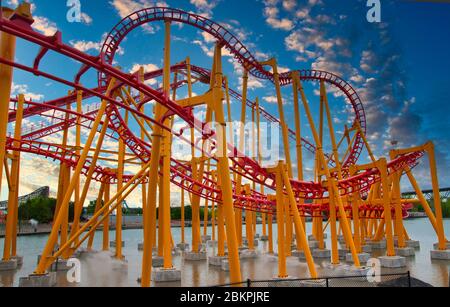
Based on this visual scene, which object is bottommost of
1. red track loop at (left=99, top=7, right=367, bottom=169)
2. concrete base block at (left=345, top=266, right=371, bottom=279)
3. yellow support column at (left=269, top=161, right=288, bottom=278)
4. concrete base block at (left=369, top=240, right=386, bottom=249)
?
concrete base block at (left=369, top=240, right=386, bottom=249)

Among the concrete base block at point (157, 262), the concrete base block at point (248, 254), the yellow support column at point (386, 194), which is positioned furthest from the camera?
the concrete base block at point (248, 254)

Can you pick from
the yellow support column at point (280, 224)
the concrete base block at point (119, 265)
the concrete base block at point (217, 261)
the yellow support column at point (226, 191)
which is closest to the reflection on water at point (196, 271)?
the concrete base block at point (119, 265)

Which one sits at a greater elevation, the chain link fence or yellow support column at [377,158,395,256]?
yellow support column at [377,158,395,256]

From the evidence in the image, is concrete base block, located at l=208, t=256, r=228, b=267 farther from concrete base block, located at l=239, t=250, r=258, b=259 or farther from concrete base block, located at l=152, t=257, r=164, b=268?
concrete base block, located at l=239, t=250, r=258, b=259

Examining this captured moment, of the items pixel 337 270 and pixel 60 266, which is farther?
pixel 60 266

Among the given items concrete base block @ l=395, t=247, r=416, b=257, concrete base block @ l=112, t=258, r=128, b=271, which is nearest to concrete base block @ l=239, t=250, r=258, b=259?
concrete base block @ l=112, t=258, r=128, b=271

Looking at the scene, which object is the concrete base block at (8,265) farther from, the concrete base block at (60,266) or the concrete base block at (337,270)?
the concrete base block at (337,270)

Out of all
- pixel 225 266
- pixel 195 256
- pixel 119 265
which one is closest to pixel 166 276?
pixel 225 266

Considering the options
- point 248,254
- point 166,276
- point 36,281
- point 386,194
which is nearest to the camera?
point 36,281

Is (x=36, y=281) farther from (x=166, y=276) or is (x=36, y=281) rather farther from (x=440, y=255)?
(x=440, y=255)

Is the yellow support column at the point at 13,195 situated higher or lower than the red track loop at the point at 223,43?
lower

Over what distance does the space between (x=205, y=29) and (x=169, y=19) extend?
154cm

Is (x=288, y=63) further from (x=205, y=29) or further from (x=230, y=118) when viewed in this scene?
(x=205, y=29)
